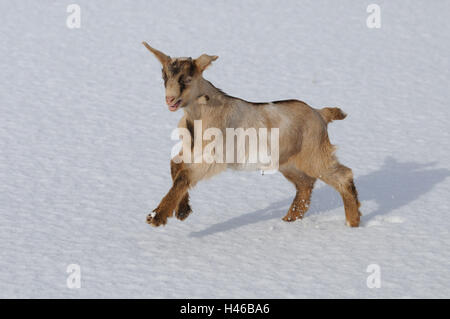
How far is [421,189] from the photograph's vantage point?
9672mm

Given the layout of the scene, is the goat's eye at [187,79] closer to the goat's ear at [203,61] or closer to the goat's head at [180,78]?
the goat's head at [180,78]

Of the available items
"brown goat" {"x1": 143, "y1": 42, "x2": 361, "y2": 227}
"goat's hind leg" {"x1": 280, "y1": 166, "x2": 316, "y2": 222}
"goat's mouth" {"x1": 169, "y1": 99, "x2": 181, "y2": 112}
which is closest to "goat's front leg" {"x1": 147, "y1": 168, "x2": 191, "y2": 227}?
"brown goat" {"x1": 143, "y1": 42, "x2": 361, "y2": 227}

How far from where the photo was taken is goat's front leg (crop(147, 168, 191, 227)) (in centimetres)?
748

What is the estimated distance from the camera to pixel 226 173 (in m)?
10.1

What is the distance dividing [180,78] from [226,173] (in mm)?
2950

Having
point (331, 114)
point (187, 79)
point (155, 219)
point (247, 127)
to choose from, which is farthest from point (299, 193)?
point (187, 79)

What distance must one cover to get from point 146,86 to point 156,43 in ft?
5.69

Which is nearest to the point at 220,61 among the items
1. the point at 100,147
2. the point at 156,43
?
the point at 156,43

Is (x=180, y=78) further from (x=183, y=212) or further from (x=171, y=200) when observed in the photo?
(x=183, y=212)

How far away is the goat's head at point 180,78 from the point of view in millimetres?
7332

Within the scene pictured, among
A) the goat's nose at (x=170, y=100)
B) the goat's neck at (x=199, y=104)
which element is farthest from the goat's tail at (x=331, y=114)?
the goat's nose at (x=170, y=100)

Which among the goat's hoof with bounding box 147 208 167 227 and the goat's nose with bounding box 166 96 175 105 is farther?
the goat's hoof with bounding box 147 208 167 227

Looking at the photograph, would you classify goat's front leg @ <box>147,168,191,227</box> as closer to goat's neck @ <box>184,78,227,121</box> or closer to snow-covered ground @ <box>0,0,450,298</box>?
snow-covered ground @ <box>0,0,450,298</box>

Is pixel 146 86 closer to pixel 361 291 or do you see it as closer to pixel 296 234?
pixel 296 234
